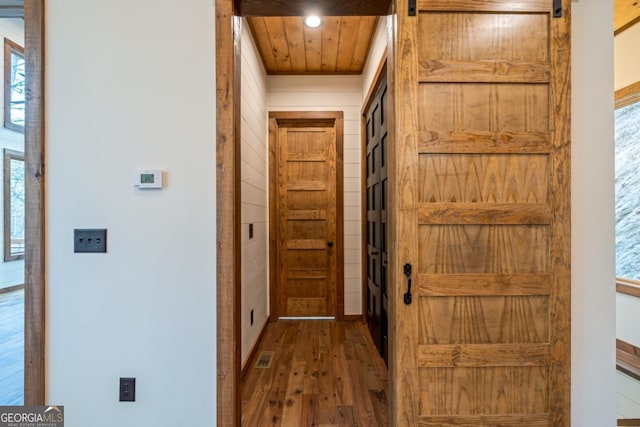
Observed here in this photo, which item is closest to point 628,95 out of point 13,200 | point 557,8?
point 557,8

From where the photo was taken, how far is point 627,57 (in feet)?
8.99

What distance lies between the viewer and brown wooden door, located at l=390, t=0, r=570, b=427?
1424mm

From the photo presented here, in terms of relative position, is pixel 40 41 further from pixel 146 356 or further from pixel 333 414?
pixel 333 414

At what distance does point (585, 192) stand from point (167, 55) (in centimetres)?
215

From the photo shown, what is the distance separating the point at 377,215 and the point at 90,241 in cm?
216

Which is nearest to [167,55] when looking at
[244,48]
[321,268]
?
[244,48]

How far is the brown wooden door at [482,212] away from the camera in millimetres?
1424

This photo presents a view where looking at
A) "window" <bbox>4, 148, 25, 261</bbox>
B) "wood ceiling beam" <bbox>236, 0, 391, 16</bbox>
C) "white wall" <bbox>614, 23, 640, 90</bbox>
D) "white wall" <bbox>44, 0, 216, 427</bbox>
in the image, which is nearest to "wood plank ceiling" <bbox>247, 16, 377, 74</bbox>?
"wood ceiling beam" <bbox>236, 0, 391, 16</bbox>

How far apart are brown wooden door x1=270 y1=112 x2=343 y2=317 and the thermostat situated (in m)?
2.34

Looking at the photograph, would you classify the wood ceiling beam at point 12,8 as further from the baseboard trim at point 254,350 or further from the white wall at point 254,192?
the baseboard trim at point 254,350

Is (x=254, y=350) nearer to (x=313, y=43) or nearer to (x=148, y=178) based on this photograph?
(x=148, y=178)

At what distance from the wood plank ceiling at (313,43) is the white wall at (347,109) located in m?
0.12

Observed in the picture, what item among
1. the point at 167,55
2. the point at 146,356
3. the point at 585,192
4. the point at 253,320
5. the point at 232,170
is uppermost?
the point at 167,55

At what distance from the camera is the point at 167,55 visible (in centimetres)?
148
